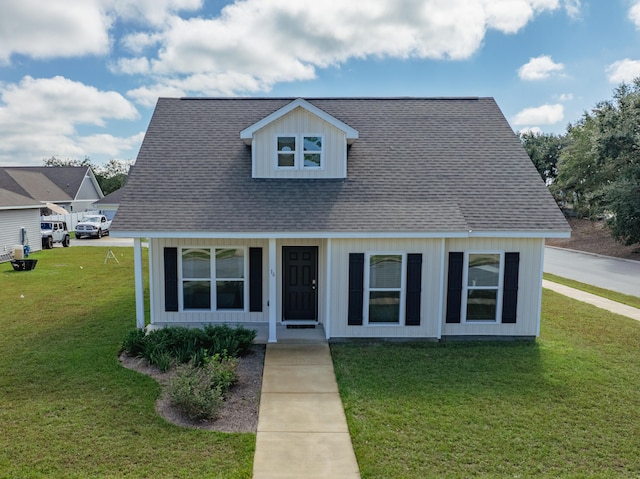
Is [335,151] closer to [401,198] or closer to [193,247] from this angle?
[401,198]

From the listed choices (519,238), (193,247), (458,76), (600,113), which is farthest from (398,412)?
(600,113)

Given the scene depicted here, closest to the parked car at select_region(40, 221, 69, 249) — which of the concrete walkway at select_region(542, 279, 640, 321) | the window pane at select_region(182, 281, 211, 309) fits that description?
the window pane at select_region(182, 281, 211, 309)

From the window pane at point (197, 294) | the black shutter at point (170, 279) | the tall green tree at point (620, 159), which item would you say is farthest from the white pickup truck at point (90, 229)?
the tall green tree at point (620, 159)

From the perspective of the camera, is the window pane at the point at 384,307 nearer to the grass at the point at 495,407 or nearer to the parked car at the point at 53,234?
the grass at the point at 495,407

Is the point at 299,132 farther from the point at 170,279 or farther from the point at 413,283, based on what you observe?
the point at 170,279

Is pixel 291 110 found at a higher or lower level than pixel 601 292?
higher

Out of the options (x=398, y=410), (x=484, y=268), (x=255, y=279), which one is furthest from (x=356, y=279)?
(x=398, y=410)
